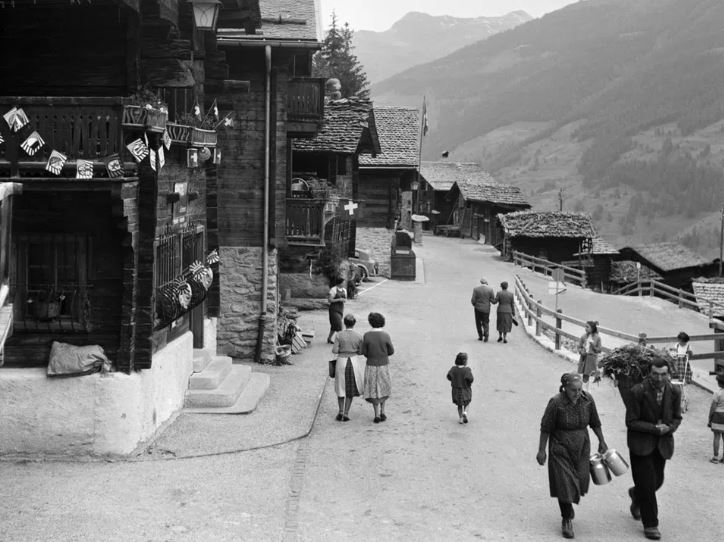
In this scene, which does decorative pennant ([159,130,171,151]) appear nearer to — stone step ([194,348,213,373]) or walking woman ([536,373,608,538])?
stone step ([194,348,213,373])

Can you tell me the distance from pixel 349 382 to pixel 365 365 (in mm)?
348

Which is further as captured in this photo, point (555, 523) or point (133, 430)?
point (133, 430)

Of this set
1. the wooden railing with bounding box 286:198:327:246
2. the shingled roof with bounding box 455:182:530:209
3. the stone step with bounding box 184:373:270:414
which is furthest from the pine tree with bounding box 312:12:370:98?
the stone step with bounding box 184:373:270:414

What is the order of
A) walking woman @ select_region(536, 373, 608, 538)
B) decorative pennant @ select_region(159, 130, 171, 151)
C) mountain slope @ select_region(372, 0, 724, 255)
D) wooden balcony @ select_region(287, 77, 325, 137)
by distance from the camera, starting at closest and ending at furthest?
1. walking woman @ select_region(536, 373, 608, 538)
2. decorative pennant @ select_region(159, 130, 171, 151)
3. wooden balcony @ select_region(287, 77, 325, 137)
4. mountain slope @ select_region(372, 0, 724, 255)

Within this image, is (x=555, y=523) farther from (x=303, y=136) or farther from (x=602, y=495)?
(x=303, y=136)

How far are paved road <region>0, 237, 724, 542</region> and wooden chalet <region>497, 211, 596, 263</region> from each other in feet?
128

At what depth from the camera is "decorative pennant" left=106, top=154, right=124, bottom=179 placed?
1157 cm

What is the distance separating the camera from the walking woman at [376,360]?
47.6 feet

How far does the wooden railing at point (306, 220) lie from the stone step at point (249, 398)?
6.96 meters

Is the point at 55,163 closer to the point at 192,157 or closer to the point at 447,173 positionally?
the point at 192,157

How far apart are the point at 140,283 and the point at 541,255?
151 ft

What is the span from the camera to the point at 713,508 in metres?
11.0

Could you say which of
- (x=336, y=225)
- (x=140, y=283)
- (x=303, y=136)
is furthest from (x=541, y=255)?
(x=140, y=283)

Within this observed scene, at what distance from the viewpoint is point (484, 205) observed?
230ft
